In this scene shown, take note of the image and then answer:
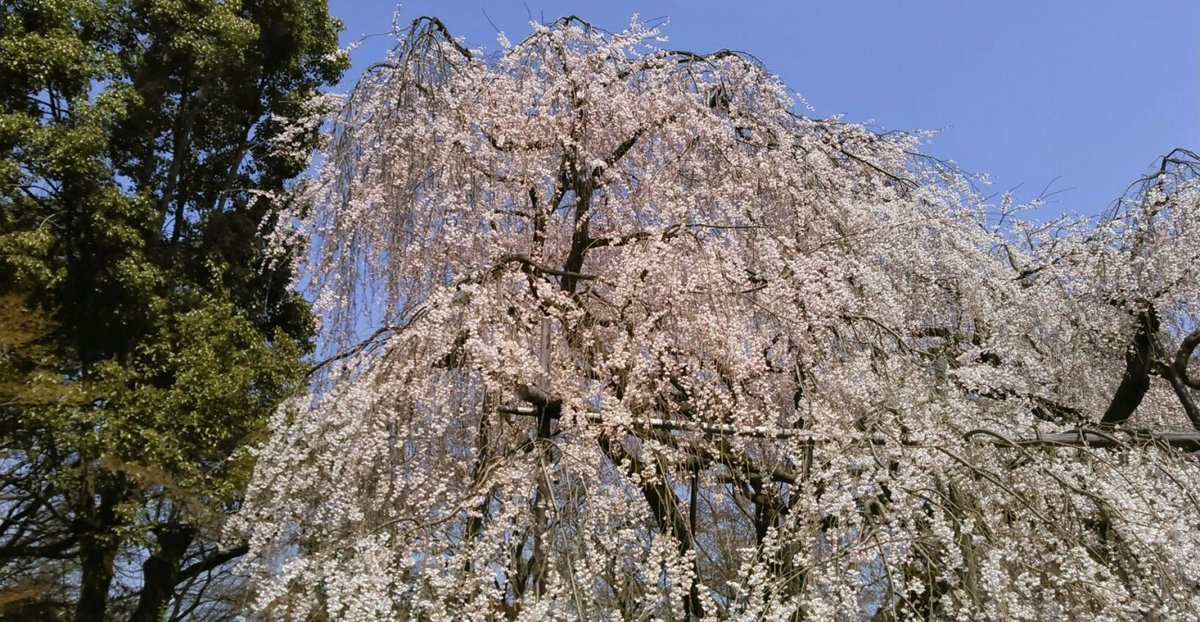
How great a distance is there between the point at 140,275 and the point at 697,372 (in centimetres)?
525

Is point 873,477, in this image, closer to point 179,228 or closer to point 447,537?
point 447,537

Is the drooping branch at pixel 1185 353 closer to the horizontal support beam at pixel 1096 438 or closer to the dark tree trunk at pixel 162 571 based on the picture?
the horizontal support beam at pixel 1096 438

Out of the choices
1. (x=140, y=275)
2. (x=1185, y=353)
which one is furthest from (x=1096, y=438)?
(x=140, y=275)

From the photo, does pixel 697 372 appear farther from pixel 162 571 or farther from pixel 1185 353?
pixel 162 571

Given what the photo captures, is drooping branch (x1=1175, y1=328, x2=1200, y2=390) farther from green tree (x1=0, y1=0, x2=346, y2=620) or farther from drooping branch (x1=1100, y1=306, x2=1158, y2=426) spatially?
green tree (x1=0, y1=0, x2=346, y2=620)

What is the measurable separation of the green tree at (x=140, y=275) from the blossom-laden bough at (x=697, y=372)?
6.98ft

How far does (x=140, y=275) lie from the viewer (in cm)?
705

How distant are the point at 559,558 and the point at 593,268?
86.7 inches

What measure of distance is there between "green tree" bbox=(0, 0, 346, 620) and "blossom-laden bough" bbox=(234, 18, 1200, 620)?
213 cm

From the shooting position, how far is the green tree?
645cm

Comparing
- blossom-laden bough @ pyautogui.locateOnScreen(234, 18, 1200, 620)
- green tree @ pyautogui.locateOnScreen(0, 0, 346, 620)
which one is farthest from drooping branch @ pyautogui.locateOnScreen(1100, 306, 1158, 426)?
green tree @ pyautogui.locateOnScreen(0, 0, 346, 620)

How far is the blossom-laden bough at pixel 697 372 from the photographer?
2855 millimetres

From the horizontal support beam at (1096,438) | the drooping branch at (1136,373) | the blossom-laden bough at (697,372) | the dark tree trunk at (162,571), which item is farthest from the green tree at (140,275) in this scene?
the drooping branch at (1136,373)

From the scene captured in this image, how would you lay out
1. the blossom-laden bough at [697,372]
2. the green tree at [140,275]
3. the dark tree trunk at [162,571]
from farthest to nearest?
the dark tree trunk at [162,571] → the green tree at [140,275] → the blossom-laden bough at [697,372]
